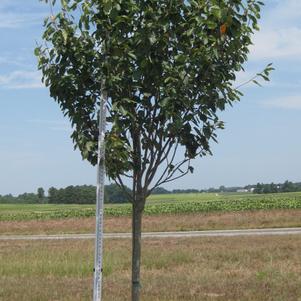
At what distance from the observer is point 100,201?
4789 millimetres

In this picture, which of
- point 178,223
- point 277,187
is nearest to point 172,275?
point 178,223

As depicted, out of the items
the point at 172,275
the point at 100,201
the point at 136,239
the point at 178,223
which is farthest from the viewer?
the point at 178,223

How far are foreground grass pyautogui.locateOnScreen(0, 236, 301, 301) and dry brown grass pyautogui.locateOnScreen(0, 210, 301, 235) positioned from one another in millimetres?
20023

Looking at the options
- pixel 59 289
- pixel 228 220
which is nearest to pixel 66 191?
pixel 228 220

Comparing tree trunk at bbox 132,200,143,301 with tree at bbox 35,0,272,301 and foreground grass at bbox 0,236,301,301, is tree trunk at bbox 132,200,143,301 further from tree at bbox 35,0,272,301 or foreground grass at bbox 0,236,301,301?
foreground grass at bbox 0,236,301,301

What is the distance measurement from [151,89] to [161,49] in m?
0.40

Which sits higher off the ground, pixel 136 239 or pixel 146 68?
pixel 146 68

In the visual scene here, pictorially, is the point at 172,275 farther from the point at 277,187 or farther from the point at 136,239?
the point at 277,187

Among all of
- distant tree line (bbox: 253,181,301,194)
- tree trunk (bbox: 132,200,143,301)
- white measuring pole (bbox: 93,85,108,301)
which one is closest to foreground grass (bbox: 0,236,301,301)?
tree trunk (bbox: 132,200,143,301)

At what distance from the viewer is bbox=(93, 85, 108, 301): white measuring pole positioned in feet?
15.5

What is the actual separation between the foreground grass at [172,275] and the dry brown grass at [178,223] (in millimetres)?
20023

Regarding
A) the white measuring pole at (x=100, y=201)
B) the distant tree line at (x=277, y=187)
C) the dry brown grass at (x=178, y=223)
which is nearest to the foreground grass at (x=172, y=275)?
the white measuring pole at (x=100, y=201)

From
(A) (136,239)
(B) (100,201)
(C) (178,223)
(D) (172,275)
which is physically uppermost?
(B) (100,201)

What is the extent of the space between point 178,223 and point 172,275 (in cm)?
2834
